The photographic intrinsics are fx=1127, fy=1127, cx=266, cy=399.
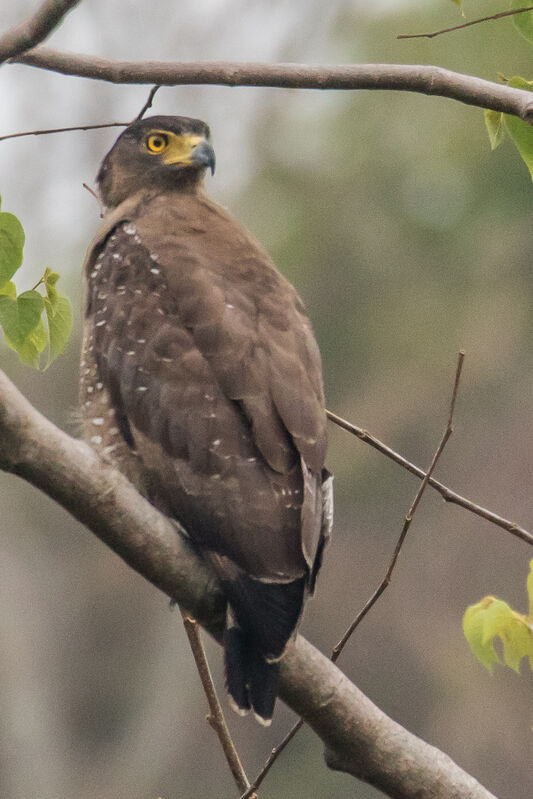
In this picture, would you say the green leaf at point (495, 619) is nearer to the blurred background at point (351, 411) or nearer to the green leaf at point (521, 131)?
the green leaf at point (521, 131)

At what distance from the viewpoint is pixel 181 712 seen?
9.11 m

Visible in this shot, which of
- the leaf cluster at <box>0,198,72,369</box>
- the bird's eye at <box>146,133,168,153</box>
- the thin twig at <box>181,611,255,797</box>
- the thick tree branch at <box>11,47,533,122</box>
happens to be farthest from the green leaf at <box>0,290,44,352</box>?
the bird's eye at <box>146,133,168,153</box>

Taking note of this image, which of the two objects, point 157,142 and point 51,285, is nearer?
point 51,285

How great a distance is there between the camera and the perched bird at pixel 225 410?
208 centimetres

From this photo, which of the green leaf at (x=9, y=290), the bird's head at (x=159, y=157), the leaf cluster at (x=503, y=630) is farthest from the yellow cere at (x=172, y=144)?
the leaf cluster at (x=503, y=630)

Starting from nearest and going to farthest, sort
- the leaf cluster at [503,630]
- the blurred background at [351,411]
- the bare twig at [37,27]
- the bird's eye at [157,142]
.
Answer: the bare twig at [37,27] → the leaf cluster at [503,630] → the bird's eye at [157,142] → the blurred background at [351,411]

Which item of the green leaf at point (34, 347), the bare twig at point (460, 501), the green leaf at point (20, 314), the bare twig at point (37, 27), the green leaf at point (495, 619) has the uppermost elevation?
the bare twig at point (37, 27)

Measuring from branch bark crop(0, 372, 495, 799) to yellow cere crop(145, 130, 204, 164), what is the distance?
1.33 meters

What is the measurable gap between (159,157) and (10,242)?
4.61 feet

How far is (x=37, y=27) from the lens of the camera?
66.9 inches

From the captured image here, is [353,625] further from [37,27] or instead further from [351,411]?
[351,411]

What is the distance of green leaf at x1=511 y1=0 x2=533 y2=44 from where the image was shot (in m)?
1.85

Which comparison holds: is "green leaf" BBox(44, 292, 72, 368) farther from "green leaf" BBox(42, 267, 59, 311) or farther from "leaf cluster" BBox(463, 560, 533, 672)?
"leaf cluster" BBox(463, 560, 533, 672)

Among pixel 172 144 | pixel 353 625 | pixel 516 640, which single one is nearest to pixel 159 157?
pixel 172 144
